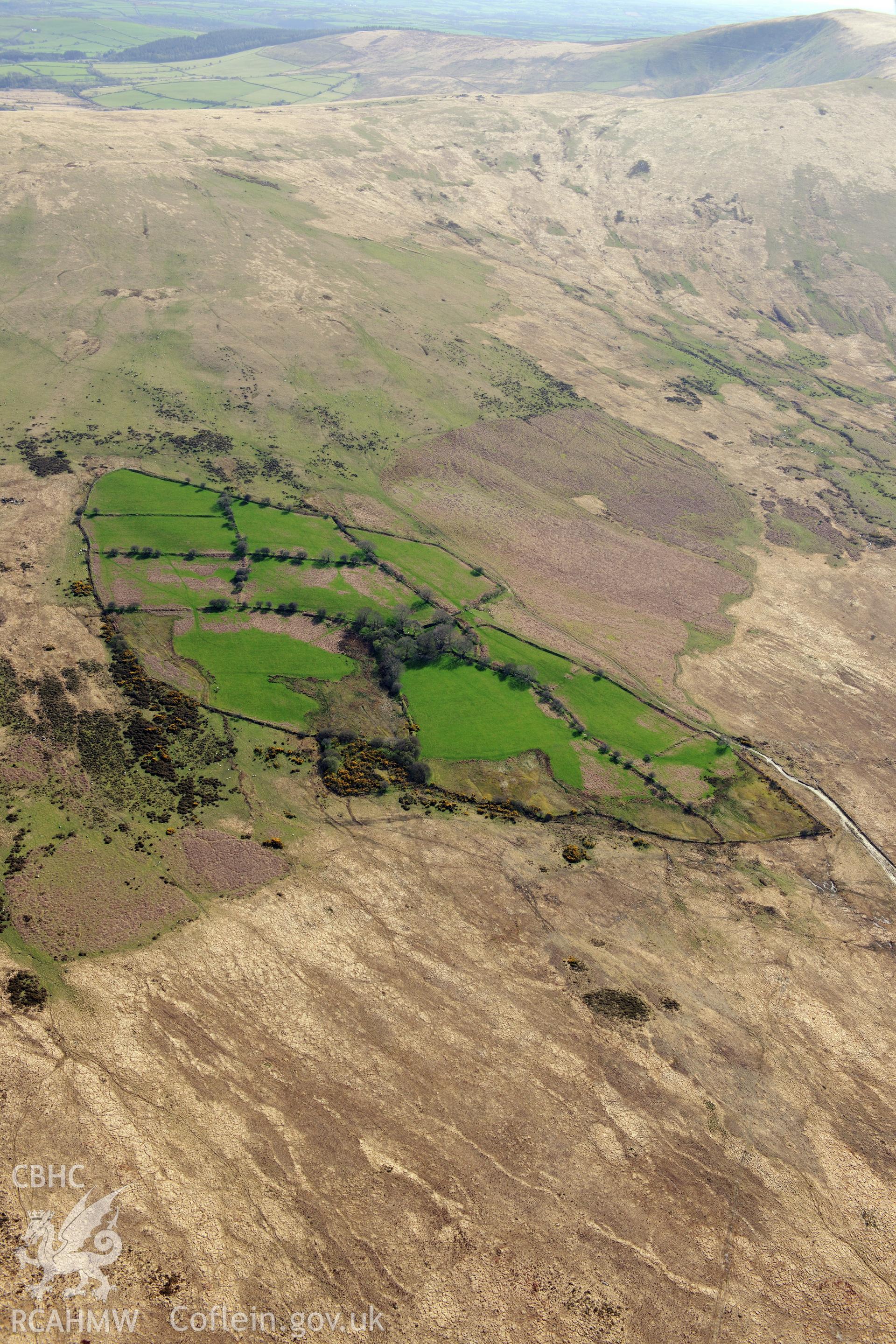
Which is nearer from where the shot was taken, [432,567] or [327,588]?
[327,588]

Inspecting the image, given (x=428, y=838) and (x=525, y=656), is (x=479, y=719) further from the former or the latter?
(x=428, y=838)

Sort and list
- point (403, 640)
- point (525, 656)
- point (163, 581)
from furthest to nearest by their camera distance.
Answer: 1. point (163, 581)
2. point (525, 656)
3. point (403, 640)

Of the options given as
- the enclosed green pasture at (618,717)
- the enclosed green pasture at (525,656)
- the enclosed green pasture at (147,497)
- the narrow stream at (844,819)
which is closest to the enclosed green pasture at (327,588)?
the enclosed green pasture at (525,656)

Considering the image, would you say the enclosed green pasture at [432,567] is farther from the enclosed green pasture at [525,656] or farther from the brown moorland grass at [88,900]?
the brown moorland grass at [88,900]

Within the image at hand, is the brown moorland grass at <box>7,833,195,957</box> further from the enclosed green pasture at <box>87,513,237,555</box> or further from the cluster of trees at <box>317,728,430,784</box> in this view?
the enclosed green pasture at <box>87,513,237,555</box>

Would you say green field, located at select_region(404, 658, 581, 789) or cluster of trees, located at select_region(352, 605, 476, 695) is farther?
cluster of trees, located at select_region(352, 605, 476, 695)

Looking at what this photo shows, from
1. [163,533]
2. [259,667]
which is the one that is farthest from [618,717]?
[163,533]

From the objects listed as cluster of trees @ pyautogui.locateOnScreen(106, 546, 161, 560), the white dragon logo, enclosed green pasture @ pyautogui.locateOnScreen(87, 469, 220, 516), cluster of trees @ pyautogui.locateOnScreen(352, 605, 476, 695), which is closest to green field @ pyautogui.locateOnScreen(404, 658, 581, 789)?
cluster of trees @ pyautogui.locateOnScreen(352, 605, 476, 695)
